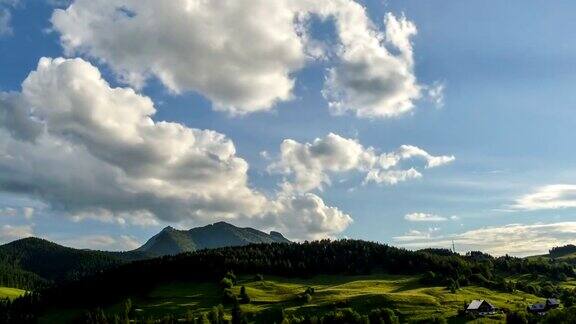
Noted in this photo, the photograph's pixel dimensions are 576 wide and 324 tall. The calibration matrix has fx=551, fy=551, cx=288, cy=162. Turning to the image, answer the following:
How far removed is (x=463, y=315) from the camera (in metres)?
187

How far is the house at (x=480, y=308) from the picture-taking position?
611 ft

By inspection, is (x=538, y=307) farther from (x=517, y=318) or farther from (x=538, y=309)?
(x=517, y=318)

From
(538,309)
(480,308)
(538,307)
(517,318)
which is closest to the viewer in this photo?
(517,318)

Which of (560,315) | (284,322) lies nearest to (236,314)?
(284,322)

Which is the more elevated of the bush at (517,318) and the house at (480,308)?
the house at (480,308)

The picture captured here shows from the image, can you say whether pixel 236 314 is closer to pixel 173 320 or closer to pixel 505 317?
pixel 173 320

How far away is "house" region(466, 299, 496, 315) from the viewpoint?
186m

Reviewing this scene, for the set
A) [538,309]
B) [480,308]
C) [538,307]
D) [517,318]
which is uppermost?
[480,308]

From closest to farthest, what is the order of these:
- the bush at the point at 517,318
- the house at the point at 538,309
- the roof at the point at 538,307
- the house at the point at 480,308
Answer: the bush at the point at 517,318
the house at the point at 480,308
the house at the point at 538,309
the roof at the point at 538,307

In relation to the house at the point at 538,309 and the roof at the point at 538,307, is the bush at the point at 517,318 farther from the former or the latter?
the roof at the point at 538,307

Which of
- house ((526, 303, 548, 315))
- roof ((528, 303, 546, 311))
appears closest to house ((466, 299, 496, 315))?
house ((526, 303, 548, 315))

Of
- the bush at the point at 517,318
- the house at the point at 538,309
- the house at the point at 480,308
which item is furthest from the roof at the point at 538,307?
the bush at the point at 517,318

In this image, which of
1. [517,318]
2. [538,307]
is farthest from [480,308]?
[538,307]

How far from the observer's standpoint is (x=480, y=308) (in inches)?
7421
